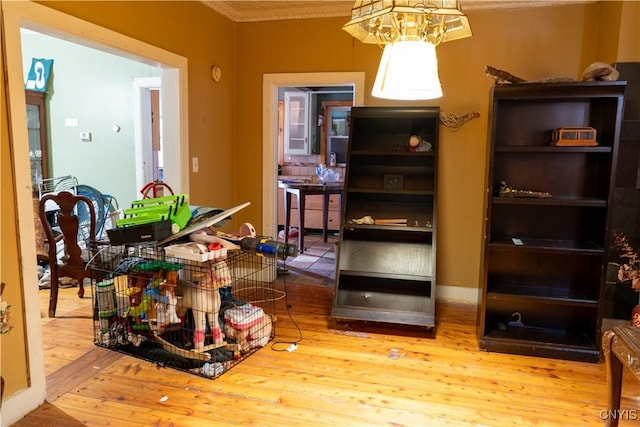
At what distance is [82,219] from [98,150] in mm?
1086

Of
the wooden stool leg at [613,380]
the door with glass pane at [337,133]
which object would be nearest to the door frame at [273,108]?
the wooden stool leg at [613,380]

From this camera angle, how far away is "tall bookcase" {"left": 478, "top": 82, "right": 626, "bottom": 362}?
2.70m

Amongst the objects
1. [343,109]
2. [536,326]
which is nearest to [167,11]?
[536,326]

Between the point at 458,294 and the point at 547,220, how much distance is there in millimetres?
1043

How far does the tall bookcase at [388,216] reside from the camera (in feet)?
10.4

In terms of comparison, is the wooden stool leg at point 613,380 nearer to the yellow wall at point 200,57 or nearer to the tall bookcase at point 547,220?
the tall bookcase at point 547,220

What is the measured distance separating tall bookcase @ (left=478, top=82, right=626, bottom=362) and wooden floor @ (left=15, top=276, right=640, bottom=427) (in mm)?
246

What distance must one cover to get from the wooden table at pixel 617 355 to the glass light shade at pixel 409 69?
1.15 meters

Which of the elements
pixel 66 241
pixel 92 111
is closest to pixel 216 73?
pixel 66 241

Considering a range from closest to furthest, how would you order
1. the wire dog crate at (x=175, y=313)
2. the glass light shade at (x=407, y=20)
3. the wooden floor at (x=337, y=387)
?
the glass light shade at (x=407, y=20) → the wooden floor at (x=337, y=387) → the wire dog crate at (x=175, y=313)

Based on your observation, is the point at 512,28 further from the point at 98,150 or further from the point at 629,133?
the point at 98,150

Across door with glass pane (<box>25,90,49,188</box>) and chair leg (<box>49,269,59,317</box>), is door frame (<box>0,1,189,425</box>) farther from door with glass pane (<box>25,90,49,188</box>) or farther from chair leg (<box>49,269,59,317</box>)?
door with glass pane (<box>25,90,49,188</box>)

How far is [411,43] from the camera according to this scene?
1.44 metres

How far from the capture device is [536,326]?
10.00 feet
